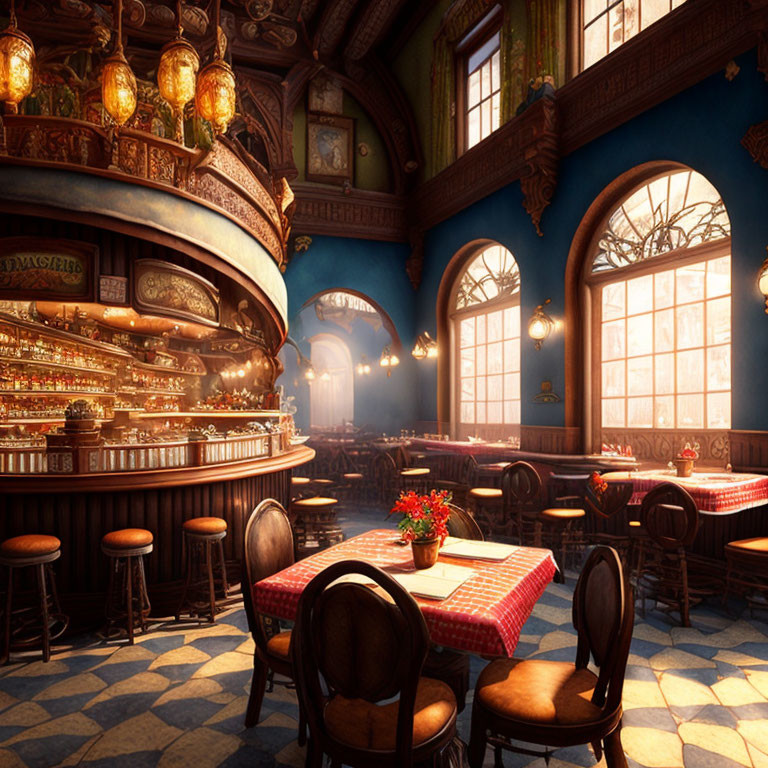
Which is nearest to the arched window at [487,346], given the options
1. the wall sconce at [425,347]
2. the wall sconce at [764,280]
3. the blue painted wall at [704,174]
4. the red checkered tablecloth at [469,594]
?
the wall sconce at [425,347]

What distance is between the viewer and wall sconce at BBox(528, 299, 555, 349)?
723 centimetres

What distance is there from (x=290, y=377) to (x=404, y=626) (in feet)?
51.6

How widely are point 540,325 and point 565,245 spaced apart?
1.05 metres

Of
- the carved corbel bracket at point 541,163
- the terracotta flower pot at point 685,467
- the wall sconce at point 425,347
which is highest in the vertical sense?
the carved corbel bracket at point 541,163

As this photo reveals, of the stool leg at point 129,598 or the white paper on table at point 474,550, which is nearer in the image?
the white paper on table at point 474,550

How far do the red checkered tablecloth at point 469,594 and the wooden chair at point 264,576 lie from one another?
160 millimetres

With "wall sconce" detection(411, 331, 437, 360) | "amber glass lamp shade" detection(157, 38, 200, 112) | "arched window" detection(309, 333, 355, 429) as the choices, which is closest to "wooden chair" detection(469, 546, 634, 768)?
"amber glass lamp shade" detection(157, 38, 200, 112)

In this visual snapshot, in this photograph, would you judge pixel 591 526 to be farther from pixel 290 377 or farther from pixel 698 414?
pixel 290 377

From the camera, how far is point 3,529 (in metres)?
3.96

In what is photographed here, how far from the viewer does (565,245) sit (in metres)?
7.07

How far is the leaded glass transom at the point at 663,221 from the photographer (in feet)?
18.5

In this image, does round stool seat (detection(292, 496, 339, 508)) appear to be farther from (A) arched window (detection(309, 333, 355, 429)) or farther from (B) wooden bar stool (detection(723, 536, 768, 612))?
(A) arched window (detection(309, 333, 355, 429))

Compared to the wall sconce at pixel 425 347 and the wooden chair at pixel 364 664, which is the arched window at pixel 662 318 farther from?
the wooden chair at pixel 364 664

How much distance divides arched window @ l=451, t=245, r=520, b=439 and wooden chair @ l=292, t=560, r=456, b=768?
22.6 feet
